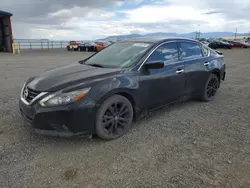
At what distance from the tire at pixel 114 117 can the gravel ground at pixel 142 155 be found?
128 millimetres

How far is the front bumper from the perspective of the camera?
2.77 m

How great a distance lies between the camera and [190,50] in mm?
4512

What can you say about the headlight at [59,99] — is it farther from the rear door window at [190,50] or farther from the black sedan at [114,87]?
the rear door window at [190,50]

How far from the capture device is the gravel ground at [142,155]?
2.35m

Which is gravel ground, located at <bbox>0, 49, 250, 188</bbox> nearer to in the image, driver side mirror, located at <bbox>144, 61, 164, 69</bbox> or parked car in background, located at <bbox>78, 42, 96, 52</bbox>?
driver side mirror, located at <bbox>144, 61, 164, 69</bbox>

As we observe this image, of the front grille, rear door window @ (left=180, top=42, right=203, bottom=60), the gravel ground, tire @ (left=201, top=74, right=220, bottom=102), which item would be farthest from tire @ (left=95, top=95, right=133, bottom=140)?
tire @ (left=201, top=74, right=220, bottom=102)

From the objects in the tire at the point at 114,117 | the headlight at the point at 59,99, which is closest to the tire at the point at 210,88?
the tire at the point at 114,117

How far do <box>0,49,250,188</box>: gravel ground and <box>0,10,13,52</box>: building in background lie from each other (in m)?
22.8

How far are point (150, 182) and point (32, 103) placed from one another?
5.91 feet

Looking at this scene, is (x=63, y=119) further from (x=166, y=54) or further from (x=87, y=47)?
(x=87, y=47)

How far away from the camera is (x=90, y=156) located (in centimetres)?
279

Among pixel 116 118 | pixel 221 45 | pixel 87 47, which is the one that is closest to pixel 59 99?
pixel 116 118

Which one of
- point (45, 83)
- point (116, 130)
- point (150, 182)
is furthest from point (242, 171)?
point (45, 83)

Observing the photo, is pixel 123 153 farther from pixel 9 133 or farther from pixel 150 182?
pixel 9 133
